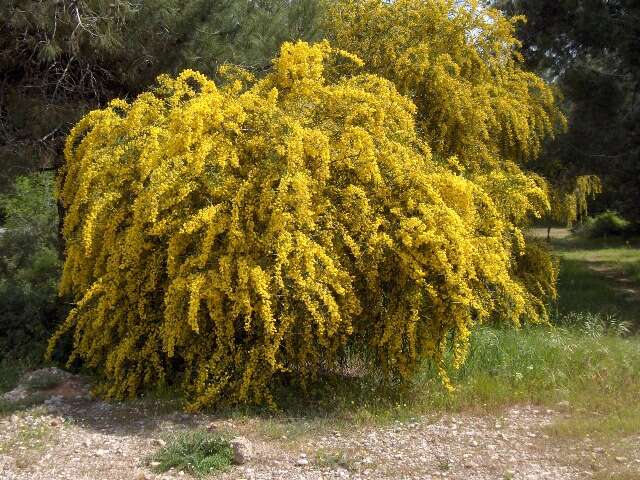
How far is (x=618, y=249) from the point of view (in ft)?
70.8

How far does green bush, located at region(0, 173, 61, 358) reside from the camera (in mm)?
7918

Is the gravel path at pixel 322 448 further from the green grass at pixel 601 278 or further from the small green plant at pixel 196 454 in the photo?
the green grass at pixel 601 278

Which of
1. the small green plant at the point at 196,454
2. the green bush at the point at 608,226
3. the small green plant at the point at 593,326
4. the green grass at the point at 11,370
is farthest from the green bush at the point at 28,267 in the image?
the green bush at the point at 608,226

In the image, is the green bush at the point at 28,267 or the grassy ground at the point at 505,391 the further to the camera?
the green bush at the point at 28,267

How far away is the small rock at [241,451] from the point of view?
4.93m

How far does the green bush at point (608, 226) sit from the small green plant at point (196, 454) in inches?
836

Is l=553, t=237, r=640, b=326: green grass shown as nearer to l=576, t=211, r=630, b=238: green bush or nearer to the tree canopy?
l=576, t=211, r=630, b=238: green bush

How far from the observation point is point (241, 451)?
4.94m

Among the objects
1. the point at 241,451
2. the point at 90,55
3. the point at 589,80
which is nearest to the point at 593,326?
the point at 241,451

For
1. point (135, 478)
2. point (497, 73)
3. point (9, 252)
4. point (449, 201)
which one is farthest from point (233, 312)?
point (9, 252)

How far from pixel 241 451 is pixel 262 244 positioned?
61.5 inches

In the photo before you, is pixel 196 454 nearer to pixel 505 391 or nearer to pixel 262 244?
pixel 262 244

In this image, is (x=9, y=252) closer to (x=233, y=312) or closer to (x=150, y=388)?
(x=150, y=388)

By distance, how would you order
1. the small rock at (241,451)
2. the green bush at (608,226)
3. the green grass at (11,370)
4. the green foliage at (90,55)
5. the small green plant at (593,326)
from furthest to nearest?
the green bush at (608,226), the small green plant at (593,326), the green foliage at (90,55), the green grass at (11,370), the small rock at (241,451)
